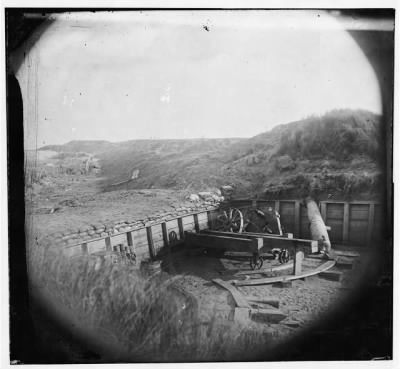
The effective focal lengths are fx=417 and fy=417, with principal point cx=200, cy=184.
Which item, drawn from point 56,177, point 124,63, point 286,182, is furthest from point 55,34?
point 286,182

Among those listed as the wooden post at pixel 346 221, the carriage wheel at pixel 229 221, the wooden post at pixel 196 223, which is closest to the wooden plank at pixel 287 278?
the wooden post at pixel 346 221

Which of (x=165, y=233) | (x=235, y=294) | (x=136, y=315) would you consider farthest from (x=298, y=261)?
(x=136, y=315)

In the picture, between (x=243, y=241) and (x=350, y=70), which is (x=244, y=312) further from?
(x=350, y=70)

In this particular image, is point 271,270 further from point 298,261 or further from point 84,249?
point 84,249

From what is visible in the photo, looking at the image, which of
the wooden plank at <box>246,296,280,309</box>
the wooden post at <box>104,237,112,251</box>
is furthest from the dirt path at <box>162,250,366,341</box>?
the wooden post at <box>104,237,112,251</box>

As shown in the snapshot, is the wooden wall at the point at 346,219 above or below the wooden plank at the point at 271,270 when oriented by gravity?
above

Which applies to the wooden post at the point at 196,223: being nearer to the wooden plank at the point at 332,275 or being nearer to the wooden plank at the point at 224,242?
the wooden plank at the point at 224,242
